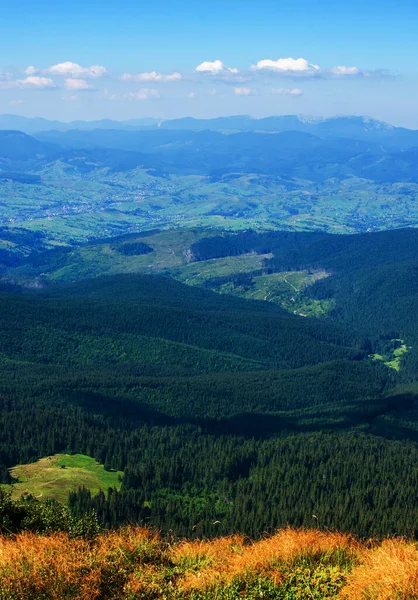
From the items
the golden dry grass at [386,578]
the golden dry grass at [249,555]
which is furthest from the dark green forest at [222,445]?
the golden dry grass at [386,578]

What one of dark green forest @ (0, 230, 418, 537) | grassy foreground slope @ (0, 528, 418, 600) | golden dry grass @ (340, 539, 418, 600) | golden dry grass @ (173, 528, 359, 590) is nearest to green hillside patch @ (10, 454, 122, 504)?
dark green forest @ (0, 230, 418, 537)

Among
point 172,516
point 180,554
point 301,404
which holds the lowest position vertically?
point 301,404

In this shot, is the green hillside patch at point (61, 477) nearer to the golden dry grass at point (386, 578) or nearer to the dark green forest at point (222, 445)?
the dark green forest at point (222, 445)

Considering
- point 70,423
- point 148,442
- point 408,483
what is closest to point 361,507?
point 408,483

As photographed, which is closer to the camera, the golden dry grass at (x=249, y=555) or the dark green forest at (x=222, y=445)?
the golden dry grass at (x=249, y=555)

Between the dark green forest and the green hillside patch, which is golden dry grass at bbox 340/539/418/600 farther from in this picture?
the green hillside patch

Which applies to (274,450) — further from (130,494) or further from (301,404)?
(301,404)

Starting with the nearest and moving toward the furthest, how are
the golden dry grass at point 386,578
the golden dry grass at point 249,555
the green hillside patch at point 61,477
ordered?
the golden dry grass at point 386,578 → the golden dry grass at point 249,555 → the green hillside patch at point 61,477
